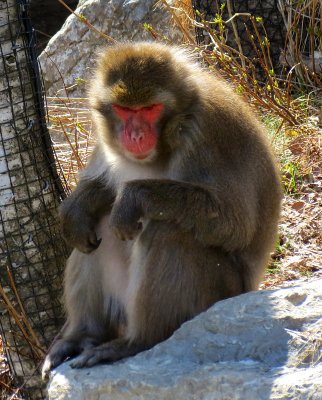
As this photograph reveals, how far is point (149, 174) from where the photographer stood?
178 inches

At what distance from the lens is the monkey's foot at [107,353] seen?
402 cm

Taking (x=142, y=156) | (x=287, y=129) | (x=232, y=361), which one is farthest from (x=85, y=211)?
(x=287, y=129)

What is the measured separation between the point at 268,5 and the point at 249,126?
17.1ft

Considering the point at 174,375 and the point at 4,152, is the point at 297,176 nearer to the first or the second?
the point at 4,152

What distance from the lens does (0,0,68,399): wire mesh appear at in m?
5.03

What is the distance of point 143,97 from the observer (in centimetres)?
425

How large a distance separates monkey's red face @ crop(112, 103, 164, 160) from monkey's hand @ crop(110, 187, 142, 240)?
0.22 metres

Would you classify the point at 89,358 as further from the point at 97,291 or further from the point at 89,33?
the point at 89,33

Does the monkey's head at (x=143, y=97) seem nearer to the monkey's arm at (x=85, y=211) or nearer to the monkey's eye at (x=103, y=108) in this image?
the monkey's eye at (x=103, y=108)

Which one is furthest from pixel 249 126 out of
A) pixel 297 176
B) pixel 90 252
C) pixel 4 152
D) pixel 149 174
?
pixel 297 176

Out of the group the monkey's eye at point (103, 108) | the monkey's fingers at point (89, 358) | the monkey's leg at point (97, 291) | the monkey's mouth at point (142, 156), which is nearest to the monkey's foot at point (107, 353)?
the monkey's fingers at point (89, 358)

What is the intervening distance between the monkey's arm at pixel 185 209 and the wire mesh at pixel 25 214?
3.57ft

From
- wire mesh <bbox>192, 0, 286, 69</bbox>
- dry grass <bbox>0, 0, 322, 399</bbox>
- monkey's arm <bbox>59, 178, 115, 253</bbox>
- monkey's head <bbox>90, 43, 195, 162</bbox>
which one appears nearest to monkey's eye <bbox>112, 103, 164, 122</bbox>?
monkey's head <bbox>90, 43, 195, 162</bbox>

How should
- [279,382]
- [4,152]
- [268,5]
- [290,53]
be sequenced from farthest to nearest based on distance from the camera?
[268,5] < [290,53] < [4,152] < [279,382]
